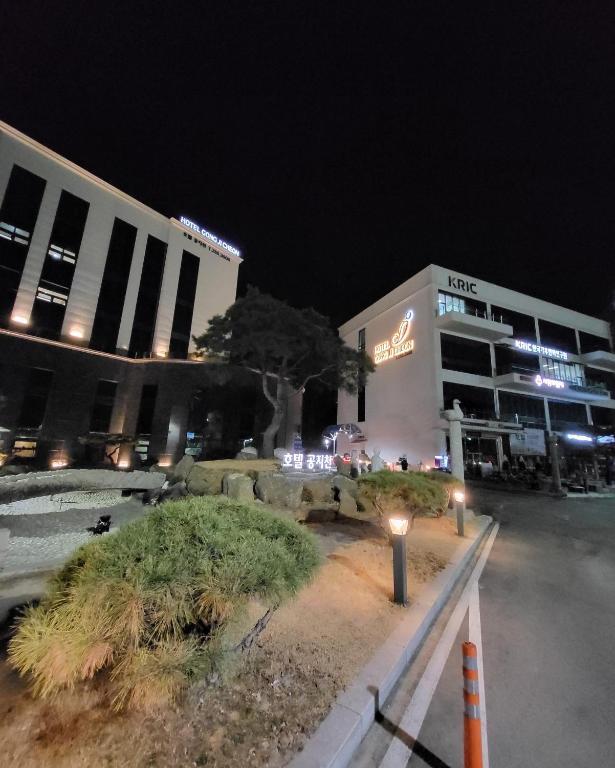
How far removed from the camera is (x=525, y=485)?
22.9 metres

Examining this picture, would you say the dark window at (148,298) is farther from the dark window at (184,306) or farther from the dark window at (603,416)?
the dark window at (603,416)

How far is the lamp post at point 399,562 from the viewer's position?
15.6 feet

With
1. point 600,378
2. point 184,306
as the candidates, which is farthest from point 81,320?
point 600,378

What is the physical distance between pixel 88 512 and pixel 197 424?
44.1 ft

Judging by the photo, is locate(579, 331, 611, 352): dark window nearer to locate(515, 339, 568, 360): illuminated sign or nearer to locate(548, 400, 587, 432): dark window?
locate(515, 339, 568, 360): illuminated sign

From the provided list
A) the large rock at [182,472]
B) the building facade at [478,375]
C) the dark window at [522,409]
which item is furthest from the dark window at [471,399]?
the large rock at [182,472]

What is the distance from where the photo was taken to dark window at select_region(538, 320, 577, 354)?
36719 mm

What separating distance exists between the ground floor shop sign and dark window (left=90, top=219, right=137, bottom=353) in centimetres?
3502

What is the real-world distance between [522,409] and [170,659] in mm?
36216

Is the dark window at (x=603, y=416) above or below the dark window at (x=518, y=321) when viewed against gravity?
below

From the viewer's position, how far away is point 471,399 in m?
29.5

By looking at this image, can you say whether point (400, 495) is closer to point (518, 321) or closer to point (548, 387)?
point (548, 387)

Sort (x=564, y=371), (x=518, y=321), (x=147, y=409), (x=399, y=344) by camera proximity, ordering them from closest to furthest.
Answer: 1. (x=147, y=409)
2. (x=399, y=344)
3. (x=518, y=321)
4. (x=564, y=371)

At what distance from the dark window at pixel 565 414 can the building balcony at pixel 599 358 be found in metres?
5.76
